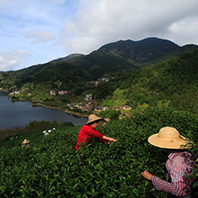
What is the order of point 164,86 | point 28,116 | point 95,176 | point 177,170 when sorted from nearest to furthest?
point 177,170, point 95,176, point 164,86, point 28,116

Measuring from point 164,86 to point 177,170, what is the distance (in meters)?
64.4

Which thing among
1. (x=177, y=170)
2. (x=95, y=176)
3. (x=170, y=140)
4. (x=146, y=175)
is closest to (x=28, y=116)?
(x=95, y=176)

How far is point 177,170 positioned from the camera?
208 centimetres

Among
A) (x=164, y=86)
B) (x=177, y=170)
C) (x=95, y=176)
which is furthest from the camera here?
(x=164, y=86)

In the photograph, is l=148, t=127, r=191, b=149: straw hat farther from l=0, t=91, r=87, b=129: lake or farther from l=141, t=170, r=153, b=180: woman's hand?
l=0, t=91, r=87, b=129: lake

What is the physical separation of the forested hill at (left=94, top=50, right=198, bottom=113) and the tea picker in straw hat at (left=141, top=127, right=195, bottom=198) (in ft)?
152

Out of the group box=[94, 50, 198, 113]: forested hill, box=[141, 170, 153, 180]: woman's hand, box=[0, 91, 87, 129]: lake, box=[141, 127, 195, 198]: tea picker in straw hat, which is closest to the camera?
box=[141, 127, 195, 198]: tea picker in straw hat

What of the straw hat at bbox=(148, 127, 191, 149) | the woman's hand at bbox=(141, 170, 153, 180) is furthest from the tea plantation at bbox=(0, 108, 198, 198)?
the straw hat at bbox=(148, 127, 191, 149)

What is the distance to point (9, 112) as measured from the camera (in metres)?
71.4

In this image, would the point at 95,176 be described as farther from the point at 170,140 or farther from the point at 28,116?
the point at 28,116

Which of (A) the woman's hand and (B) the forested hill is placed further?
(B) the forested hill

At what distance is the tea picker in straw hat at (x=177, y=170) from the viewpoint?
202cm

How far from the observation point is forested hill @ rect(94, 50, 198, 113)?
166 ft

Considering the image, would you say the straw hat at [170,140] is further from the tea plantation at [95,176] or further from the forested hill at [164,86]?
the forested hill at [164,86]
